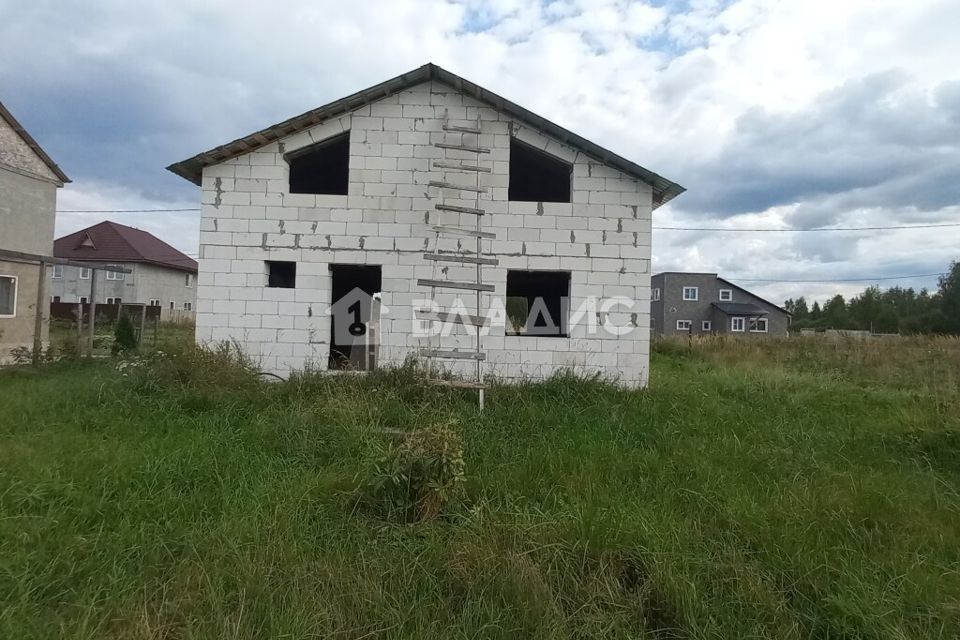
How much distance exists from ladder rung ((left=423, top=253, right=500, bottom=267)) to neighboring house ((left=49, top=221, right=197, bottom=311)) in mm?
29571

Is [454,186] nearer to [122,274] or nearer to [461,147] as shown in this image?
[461,147]

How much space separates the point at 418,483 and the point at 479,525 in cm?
59

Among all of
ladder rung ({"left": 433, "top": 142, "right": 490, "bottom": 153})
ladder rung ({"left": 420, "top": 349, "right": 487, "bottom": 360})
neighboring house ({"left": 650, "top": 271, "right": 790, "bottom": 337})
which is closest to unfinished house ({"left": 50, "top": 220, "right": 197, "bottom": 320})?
ladder rung ({"left": 433, "top": 142, "right": 490, "bottom": 153})

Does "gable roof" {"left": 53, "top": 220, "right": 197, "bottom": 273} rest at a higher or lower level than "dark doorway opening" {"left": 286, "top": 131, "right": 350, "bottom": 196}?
higher

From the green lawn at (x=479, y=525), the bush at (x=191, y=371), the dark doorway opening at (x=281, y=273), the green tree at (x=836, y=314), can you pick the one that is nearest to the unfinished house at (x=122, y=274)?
the dark doorway opening at (x=281, y=273)

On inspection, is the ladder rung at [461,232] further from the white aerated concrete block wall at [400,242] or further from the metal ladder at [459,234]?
the white aerated concrete block wall at [400,242]

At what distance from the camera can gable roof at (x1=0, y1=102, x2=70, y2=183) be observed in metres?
14.6

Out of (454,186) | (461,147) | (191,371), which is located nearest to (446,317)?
(454,186)

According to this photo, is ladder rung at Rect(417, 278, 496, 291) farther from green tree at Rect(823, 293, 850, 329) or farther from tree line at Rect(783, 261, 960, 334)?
green tree at Rect(823, 293, 850, 329)

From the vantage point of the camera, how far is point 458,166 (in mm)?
7871

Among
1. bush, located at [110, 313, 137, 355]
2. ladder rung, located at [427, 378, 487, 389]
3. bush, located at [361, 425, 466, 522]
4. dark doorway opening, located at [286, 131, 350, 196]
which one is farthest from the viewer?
bush, located at [110, 313, 137, 355]

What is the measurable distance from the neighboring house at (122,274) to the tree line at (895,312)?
52.8m

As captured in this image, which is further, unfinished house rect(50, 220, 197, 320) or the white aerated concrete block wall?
unfinished house rect(50, 220, 197, 320)

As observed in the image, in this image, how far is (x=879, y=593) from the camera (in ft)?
9.39
